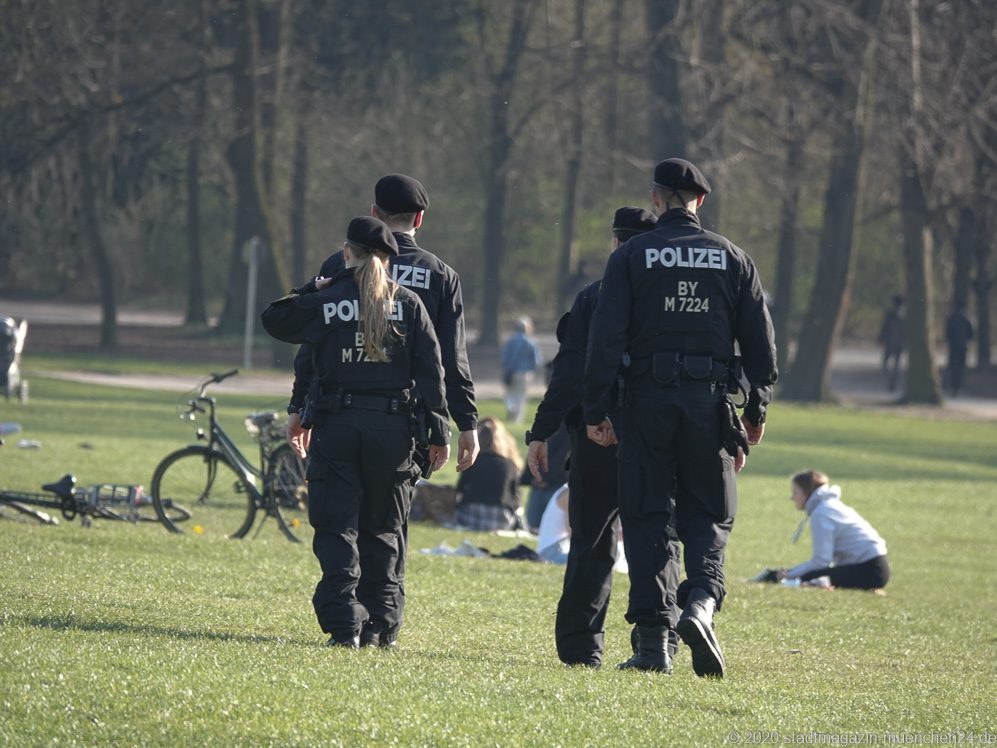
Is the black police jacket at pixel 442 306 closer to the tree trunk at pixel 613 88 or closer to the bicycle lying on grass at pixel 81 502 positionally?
the bicycle lying on grass at pixel 81 502

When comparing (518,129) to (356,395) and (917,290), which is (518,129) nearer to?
(917,290)

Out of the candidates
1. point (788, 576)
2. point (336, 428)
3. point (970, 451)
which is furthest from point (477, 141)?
point (336, 428)

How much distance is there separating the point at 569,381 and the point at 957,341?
114 ft

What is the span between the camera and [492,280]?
45.6 meters

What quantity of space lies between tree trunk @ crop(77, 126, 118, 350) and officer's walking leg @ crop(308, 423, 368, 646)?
Answer: 3103cm

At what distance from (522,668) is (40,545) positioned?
430cm

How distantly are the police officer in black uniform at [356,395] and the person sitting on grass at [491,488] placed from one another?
7866 mm

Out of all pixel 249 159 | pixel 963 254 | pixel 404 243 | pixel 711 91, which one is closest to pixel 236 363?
pixel 249 159

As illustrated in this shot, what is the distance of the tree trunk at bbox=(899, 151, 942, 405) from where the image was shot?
3456 centimetres

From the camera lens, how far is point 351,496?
657 centimetres

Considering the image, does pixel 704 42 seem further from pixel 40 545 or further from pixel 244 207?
pixel 40 545

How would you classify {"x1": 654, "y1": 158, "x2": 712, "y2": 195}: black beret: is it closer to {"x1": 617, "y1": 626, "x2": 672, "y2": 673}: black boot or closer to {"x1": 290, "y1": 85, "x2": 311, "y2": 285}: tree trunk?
{"x1": 617, "y1": 626, "x2": 672, "y2": 673}: black boot

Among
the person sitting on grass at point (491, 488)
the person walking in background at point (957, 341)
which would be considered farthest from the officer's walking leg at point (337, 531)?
the person walking in background at point (957, 341)

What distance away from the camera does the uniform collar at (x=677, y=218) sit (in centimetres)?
674
